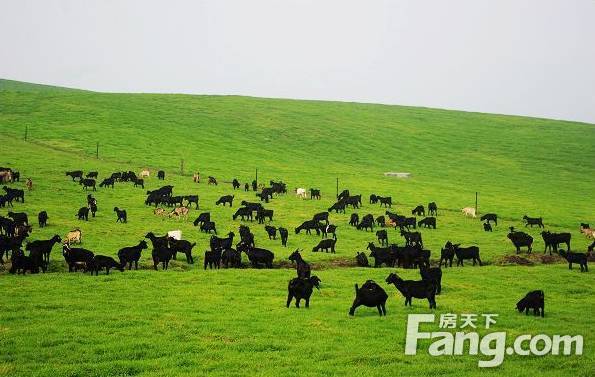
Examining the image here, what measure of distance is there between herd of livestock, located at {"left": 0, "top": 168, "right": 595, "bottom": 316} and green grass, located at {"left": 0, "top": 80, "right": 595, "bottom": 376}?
759mm

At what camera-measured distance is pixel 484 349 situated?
16281mm

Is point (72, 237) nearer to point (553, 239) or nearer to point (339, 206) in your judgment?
point (339, 206)

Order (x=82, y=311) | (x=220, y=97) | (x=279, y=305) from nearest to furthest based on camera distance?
(x=82, y=311), (x=279, y=305), (x=220, y=97)

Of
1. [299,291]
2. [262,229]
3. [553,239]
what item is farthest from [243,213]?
[299,291]

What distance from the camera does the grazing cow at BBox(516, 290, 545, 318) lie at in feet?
66.0

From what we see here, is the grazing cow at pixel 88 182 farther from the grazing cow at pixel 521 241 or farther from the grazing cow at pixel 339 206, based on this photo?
the grazing cow at pixel 521 241

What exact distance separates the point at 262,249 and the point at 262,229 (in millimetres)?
9585

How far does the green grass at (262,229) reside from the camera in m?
15.3

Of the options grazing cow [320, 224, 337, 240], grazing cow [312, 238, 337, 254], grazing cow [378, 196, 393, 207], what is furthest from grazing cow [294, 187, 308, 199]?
grazing cow [312, 238, 337, 254]

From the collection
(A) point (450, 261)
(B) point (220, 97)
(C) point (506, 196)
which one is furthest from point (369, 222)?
(B) point (220, 97)

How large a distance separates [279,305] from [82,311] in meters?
6.56

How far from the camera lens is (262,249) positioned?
28.6m

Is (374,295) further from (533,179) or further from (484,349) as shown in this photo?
(533,179)

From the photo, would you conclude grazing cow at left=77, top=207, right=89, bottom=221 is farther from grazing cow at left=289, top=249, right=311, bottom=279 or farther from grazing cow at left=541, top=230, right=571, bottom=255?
grazing cow at left=541, top=230, right=571, bottom=255
